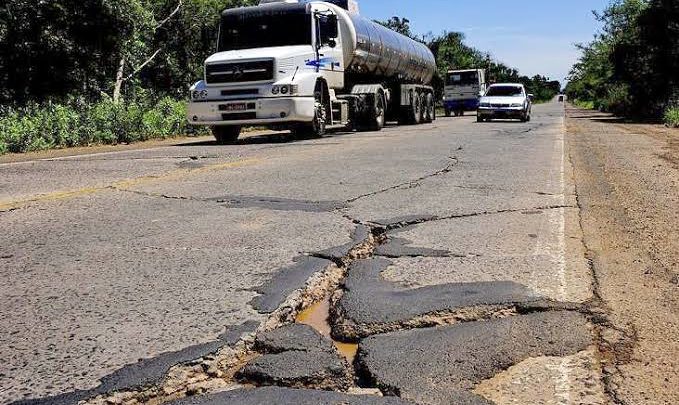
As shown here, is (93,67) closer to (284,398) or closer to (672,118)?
(672,118)

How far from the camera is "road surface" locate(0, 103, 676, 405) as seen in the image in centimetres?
221

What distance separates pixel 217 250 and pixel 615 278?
2298 millimetres

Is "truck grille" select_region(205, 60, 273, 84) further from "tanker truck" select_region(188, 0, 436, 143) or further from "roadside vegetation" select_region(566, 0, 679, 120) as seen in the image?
"roadside vegetation" select_region(566, 0, 679, 120)

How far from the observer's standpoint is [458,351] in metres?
2.47

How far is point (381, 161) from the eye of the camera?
9359mm

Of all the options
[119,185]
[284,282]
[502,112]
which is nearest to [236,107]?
[119,185]

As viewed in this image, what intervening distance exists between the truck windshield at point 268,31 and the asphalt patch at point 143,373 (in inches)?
480

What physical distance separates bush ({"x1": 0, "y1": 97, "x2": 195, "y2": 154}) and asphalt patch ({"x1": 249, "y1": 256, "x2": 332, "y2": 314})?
11073 millimetres

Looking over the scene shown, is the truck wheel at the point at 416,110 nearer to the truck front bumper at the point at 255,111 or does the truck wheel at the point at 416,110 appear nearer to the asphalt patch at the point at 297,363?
the truck front bumper at the point at 255,111

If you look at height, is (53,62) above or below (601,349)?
above

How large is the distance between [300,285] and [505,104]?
22.9 metres

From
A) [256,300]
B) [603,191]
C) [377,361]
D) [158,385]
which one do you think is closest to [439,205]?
[603,191]

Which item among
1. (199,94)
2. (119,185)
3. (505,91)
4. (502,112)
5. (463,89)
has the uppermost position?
(463,89)

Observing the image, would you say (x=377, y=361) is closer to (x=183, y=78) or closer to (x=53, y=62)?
(x=53, y=62)
